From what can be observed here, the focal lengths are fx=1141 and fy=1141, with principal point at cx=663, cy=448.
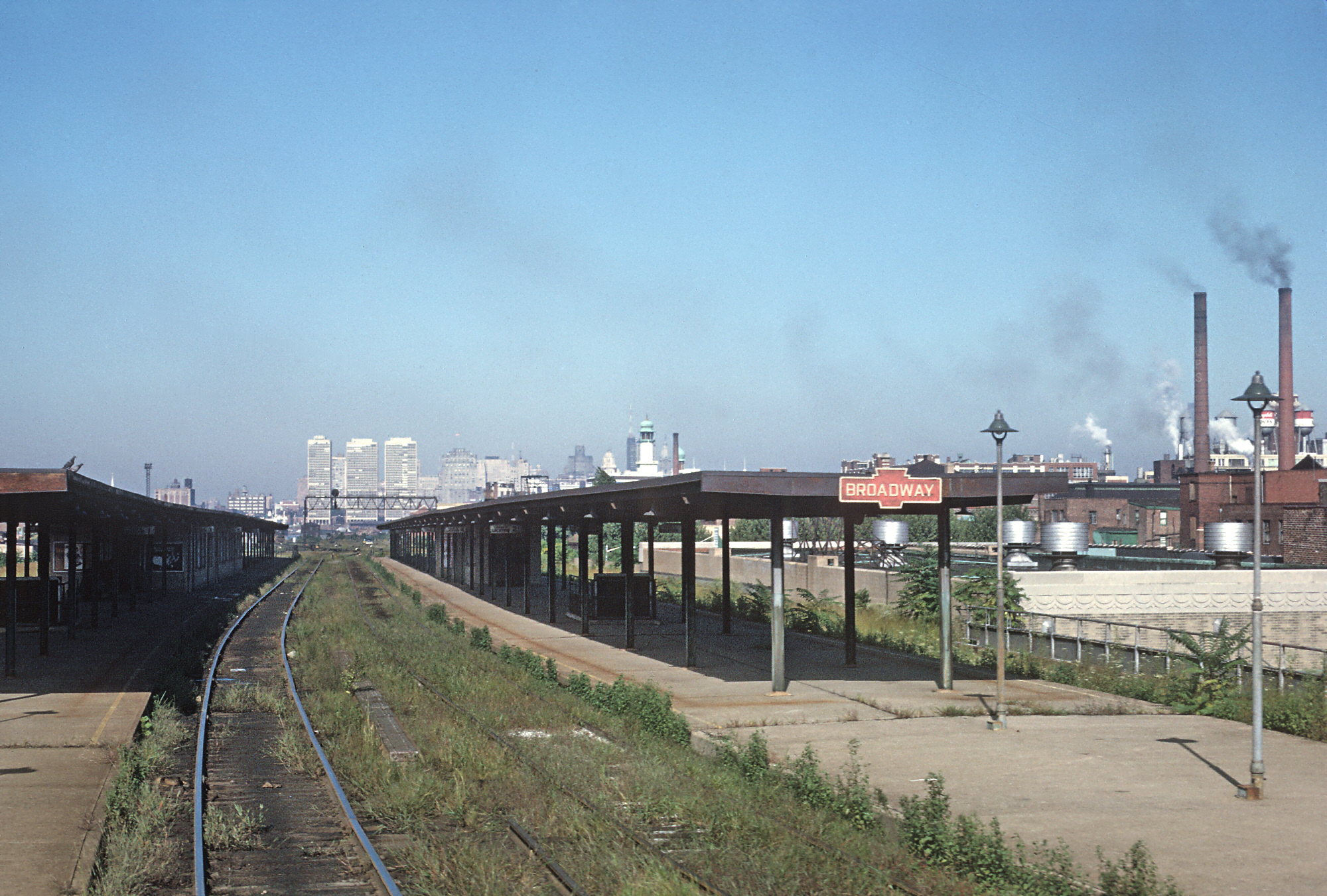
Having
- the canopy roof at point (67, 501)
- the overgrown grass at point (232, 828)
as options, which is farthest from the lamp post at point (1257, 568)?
the canopy roof at point (67, 501)

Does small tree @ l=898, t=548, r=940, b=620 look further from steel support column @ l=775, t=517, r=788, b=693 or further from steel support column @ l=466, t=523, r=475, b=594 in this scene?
steel support column @ l=466, t=523, r=475, b=594

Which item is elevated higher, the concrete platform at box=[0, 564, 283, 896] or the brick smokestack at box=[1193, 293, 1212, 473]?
the brick smokestack at box=[1193, 293, 1212, 473]

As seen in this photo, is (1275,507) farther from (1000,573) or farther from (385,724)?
(385,724)

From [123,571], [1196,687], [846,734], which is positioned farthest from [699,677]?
[123,571]

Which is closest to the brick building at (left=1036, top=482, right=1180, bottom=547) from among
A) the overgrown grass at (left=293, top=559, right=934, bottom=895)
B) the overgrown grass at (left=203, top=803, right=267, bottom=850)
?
the overgrown grass at (left=293, top=559, right=934, bottom=895)

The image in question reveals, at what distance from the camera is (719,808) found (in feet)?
39.1

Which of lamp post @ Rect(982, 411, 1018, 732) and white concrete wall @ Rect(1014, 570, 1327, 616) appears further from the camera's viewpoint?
white concrete wall @ Rect(1014, 570, 1327, 616)

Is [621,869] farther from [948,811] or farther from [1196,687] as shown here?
[1196,687]

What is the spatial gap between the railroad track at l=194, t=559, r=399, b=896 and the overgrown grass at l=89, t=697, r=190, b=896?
327 millimetres

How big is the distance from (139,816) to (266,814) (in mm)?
1323

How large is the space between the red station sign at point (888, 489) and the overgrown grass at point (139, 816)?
11674mm

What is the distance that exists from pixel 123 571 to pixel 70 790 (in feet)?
153

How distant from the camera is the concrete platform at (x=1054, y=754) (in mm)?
11422

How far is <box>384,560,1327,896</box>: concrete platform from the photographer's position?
11.4 meters
